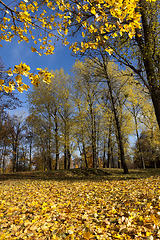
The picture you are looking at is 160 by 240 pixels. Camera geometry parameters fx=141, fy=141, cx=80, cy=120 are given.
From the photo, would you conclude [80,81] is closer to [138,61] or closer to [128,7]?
[138,61]

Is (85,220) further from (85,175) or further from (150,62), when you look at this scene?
(85,175)

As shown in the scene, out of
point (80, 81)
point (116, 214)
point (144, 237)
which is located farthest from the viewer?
point (80, 81)

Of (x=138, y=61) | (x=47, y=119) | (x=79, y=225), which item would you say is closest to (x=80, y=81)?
(x=47, y=119)

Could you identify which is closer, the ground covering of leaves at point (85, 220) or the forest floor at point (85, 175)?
the ground covering of leaves at point (85, 220)

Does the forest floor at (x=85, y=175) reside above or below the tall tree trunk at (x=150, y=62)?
below

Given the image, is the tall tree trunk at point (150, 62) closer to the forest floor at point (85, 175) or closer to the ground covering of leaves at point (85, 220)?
the ground covering of leaves at point (85, 220)

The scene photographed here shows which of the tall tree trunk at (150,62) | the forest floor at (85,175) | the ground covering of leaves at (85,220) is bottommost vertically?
the forest floor at (85,175)

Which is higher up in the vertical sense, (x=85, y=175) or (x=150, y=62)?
(x=150, y=62)

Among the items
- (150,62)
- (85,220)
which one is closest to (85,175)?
(85,220)

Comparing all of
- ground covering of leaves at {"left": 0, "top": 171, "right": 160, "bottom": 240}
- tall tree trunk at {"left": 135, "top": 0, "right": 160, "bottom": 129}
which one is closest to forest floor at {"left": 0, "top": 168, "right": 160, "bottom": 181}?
tall tree trunk at {"left": 135, "top": 0, "right": 160, "bottom": 129}

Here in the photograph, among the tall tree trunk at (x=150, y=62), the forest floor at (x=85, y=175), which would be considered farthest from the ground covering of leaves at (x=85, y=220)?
the forest floor at (x=85, y=175)

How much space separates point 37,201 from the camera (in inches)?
152

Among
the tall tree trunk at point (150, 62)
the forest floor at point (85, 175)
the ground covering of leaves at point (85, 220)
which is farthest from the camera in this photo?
the forest floor at point (85, 175)

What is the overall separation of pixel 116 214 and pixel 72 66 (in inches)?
564
